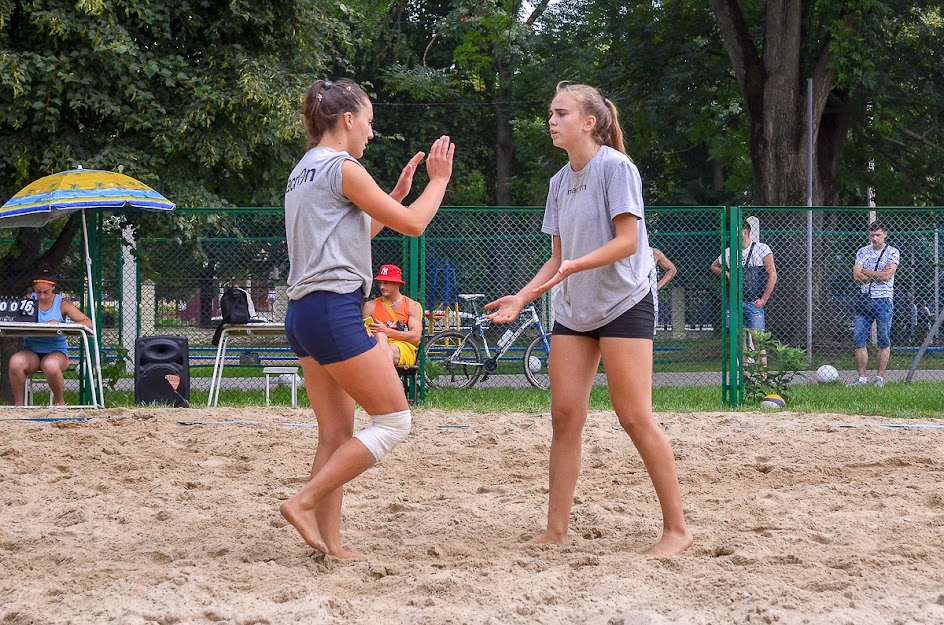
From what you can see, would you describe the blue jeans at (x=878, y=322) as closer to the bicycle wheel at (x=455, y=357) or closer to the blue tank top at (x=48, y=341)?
the bicycle wheel at (x=455, y=357)

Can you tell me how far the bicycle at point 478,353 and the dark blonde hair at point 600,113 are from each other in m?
7.80

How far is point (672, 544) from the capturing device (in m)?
4.09

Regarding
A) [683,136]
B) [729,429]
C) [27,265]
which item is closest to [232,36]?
[27,265]

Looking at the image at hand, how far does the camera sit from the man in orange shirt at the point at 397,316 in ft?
31.6

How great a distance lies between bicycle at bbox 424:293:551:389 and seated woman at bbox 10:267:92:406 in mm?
4030

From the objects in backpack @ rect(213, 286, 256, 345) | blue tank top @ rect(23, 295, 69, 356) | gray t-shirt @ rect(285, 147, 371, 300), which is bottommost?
blue tank top @ rect(23, 295, 69, 356)

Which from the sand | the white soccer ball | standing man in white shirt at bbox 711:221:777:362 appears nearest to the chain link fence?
the white soccer ball

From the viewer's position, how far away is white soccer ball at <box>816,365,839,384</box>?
39.8 feet

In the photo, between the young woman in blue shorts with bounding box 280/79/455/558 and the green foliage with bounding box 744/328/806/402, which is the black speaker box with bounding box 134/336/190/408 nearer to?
the green foliage with bounding box 744/328/806/402

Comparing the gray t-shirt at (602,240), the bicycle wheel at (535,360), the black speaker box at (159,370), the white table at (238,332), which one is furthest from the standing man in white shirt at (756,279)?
the gray t-shirt at (602,240)

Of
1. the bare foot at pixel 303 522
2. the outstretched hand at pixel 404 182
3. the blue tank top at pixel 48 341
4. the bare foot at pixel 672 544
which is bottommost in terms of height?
the bare foot at pixel 672 544

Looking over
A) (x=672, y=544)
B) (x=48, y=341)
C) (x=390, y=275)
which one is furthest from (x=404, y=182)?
(x=48, y=341)

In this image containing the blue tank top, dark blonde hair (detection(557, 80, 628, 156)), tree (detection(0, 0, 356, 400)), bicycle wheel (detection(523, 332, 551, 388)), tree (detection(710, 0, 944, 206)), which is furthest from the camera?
tree (detection(710, 0, 944, 206))

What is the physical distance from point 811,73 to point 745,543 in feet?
46.4
